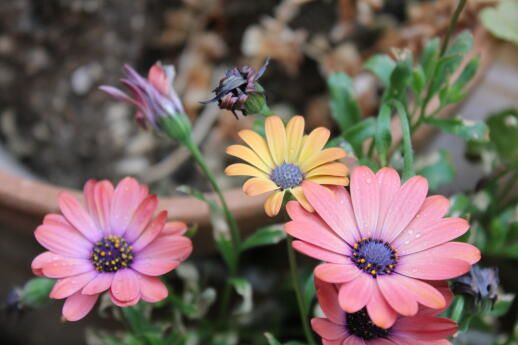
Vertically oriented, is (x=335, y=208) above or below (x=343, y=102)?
below

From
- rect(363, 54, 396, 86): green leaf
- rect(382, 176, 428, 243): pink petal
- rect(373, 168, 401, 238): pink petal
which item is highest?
rect(363, 54, 396, 86): green leaf

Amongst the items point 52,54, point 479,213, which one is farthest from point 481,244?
point 52,54

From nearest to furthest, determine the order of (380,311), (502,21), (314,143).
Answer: (380,311)
(314,143)
(502,21)

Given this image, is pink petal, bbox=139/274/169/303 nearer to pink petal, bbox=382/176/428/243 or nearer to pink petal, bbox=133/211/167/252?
pink petal, bbox=133/211/167/252

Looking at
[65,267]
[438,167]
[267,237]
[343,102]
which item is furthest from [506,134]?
[65,267]

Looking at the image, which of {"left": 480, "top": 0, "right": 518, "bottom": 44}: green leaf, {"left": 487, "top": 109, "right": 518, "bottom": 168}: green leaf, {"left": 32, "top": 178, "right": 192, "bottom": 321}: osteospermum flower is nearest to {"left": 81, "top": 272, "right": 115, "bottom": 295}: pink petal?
{"left": 32, "top": 178, "right": 192, "bottom": 321}: osteospermum flower

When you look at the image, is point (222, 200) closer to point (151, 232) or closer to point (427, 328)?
point (151, 232)
